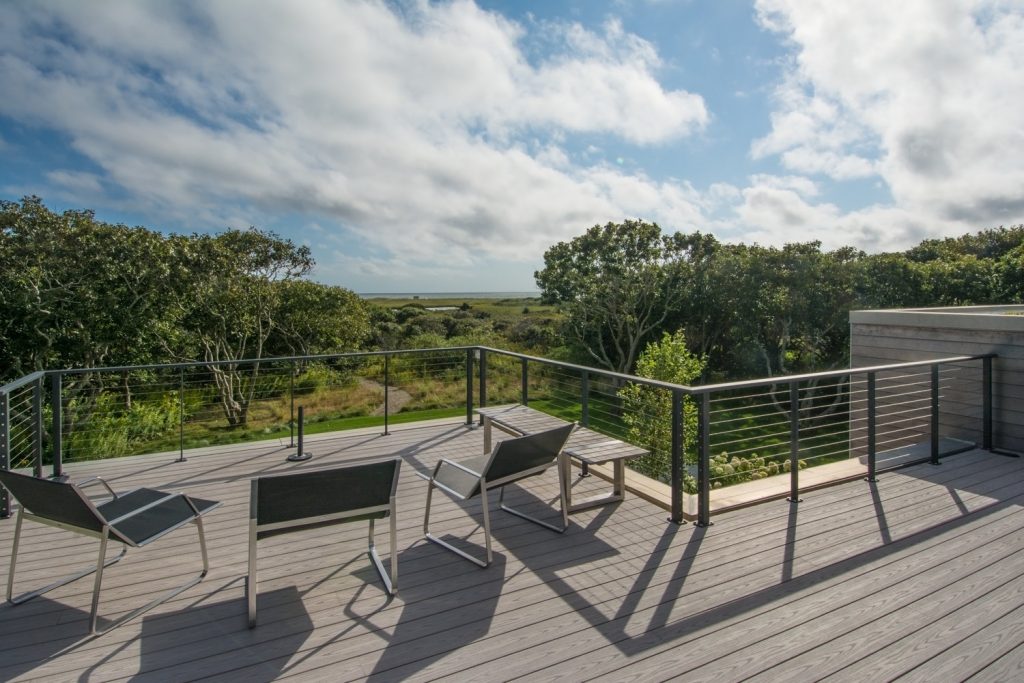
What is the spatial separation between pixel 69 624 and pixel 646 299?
66.8 ft

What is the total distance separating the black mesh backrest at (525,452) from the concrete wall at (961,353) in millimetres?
2923

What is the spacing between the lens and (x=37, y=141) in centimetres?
1359

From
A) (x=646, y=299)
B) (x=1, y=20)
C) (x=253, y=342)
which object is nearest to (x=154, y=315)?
(x=253, y=342)

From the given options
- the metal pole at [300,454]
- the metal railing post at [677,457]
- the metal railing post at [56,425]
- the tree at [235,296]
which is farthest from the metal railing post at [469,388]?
the tree at [235,296]

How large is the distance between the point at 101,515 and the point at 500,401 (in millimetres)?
15301

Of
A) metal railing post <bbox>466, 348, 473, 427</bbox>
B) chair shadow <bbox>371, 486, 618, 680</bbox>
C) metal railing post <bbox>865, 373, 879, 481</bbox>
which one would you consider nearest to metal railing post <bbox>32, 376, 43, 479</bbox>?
chair shadow <bbox>371, 486, 618, 680</bbox>

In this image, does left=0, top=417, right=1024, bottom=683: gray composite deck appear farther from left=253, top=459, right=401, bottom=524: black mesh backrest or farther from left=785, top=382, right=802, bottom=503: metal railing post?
left=253, top=459, right=401, bottom=524: black mesh backrest

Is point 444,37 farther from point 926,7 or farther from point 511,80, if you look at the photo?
point 926,7

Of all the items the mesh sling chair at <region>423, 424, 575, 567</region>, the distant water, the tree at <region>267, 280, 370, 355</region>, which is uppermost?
the distant water

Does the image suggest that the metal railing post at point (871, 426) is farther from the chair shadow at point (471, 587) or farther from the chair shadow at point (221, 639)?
the chair shadow at point (221, 639)

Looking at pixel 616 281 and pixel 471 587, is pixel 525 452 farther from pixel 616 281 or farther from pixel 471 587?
pixel 616 281

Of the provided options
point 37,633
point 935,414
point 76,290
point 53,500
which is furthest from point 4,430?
point 76,290

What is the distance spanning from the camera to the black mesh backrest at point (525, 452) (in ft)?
10.3

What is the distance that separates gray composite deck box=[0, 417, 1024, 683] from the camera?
2.17 meters
